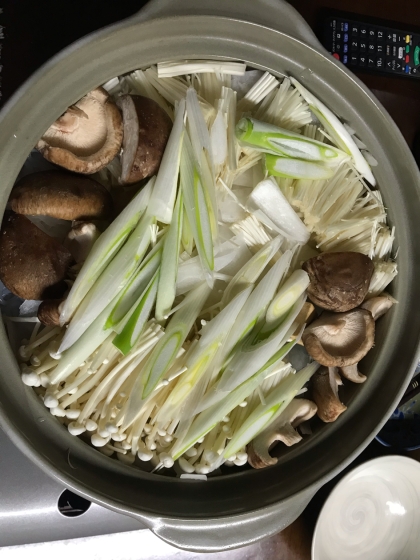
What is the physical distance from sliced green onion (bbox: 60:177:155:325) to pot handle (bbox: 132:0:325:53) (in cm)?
31

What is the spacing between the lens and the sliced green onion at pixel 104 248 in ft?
2.89

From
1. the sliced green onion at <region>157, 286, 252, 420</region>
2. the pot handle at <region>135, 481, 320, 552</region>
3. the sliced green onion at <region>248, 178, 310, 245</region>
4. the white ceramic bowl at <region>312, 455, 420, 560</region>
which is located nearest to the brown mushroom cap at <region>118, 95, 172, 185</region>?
the sliced green onion at <region>248, 178, 310, 245</region>

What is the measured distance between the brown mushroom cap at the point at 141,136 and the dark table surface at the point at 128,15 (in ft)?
0.94

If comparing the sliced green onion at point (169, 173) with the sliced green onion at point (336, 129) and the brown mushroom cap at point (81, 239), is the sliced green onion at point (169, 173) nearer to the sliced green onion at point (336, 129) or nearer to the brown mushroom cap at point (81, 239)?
the brown mushroom cap at point (81, 239)

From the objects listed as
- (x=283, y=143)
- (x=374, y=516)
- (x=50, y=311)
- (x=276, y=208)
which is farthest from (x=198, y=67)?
(x=374, y=516)

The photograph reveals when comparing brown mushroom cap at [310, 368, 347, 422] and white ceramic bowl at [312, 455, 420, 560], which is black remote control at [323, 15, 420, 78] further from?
white ceramic bowl at [312, 455, 420, 560]

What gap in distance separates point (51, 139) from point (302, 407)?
0.83m

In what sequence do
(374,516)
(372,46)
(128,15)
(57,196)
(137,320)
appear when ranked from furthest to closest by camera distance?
(374,516)
(372,46)
(128,15)
(137,320)
(57,196)

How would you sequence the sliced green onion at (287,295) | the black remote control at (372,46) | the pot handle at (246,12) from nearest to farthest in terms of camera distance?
the pot handle at (246,12) < the sliced green onion at (287,295) < the black remote control at (372,46)

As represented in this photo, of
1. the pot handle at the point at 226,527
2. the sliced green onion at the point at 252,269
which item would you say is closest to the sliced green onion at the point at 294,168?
the sliced green onion at the point at 252,269

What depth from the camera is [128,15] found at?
1.04 meters

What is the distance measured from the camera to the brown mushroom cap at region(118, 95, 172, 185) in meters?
0.86

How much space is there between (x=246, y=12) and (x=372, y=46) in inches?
22.1

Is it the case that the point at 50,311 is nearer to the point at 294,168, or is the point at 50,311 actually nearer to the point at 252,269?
the point at 252,269
